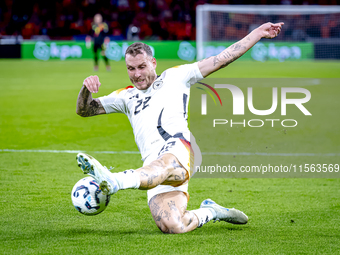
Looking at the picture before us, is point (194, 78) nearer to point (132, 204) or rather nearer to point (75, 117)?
point (132, 204)

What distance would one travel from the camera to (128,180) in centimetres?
345

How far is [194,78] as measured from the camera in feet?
14.1

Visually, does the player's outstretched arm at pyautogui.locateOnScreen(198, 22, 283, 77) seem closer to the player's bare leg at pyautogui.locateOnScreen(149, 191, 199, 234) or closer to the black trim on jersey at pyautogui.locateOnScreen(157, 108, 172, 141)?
the black trim on jersey at pyautogui.locateOnScreen(157, 108, 172, 141)

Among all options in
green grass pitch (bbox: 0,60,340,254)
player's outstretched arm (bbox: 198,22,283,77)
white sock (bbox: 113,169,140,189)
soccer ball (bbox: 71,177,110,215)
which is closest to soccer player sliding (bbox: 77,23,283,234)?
player's outstretched arm (bbox: 198,22,283,77)

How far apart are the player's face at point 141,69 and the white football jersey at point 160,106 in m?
0.09

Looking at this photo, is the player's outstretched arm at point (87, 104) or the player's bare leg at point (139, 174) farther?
the player's outstretched arm at point (87, 104)

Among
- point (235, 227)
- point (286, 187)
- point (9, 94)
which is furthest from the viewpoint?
point (9, 94)

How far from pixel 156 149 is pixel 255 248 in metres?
1.15

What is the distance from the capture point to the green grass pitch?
3674mm

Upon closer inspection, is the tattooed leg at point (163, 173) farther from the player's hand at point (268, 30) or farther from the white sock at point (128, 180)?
the player's hand at point (268, 30)

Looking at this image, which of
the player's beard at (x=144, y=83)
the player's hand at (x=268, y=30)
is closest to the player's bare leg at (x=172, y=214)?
the player's beard at (x=144, y=83)

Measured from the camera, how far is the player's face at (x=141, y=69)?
4.18 m

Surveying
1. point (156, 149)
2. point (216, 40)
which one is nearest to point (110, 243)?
point (156, 149)

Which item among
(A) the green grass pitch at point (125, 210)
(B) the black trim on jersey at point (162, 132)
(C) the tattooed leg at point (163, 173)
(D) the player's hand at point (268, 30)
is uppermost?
(D) the player's hand at point (268, 30)
